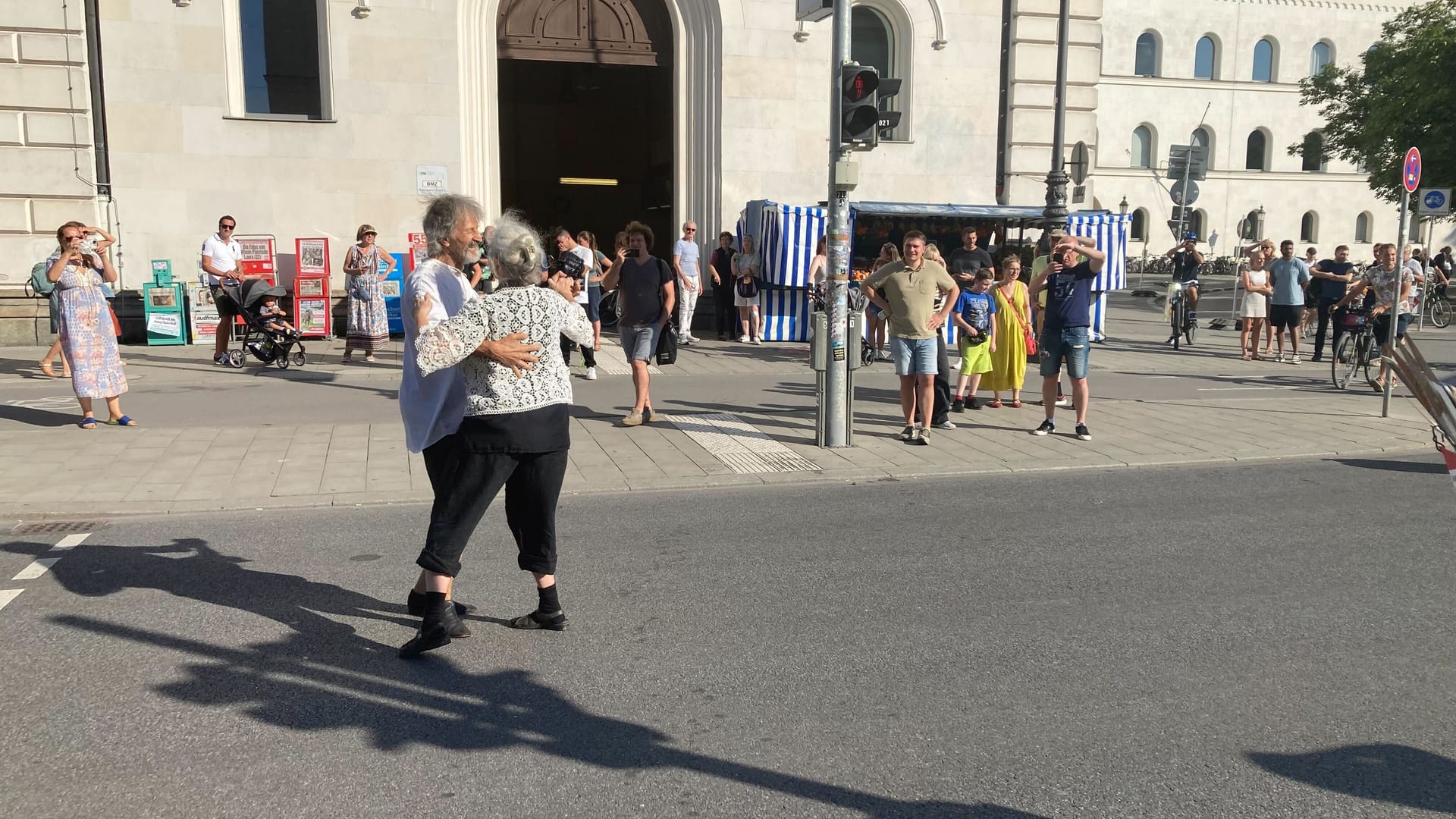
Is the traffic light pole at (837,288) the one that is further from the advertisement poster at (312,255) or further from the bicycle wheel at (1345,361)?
the advertisement poster at (312,255)

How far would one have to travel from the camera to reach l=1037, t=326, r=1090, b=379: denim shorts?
378 inches

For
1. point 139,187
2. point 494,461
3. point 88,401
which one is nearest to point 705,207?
point 139,187

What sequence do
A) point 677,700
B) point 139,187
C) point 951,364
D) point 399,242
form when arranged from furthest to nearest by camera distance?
point 399,242, point 139,187, point 951,364, point 677,700

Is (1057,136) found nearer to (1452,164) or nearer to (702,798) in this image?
(702,798)

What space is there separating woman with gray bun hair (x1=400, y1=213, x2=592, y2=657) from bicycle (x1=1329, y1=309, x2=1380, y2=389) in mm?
11862

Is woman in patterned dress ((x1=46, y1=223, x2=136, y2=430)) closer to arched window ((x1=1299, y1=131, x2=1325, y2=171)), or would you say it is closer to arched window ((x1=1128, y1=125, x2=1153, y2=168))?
arched window ((x1=1299, y1=131, x2=1325, y2=171))

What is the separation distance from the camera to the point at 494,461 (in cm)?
444

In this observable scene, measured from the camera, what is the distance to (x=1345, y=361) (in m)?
13.4

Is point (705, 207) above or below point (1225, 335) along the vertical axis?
above

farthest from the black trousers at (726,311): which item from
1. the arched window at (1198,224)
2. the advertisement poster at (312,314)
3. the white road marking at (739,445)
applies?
the arched window at (1198,224)

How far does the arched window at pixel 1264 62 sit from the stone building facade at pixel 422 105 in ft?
166

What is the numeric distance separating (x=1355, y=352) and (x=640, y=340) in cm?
888

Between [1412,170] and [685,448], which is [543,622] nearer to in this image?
[685,448]

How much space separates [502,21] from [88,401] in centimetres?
1066
